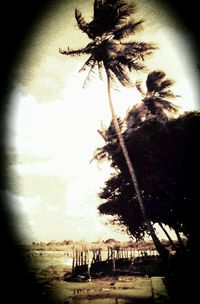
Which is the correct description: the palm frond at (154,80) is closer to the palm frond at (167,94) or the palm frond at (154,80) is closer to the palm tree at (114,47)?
the palm frond at (167,94)

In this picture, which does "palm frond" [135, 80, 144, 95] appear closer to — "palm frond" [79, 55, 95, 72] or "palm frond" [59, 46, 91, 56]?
"palm frond" [79, 55, 95, 72]

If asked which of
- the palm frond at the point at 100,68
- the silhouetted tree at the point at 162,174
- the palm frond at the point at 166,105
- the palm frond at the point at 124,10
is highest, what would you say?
the palm frond at the point at 124,10

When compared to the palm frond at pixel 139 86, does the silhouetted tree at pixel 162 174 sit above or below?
below

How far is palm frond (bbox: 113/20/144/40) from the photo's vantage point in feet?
35.3

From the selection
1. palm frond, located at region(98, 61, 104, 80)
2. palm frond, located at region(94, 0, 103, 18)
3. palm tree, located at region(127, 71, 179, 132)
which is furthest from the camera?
palm tree, located at region(127, 71, 179, 132)

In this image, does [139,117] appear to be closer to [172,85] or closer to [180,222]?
[172,85]

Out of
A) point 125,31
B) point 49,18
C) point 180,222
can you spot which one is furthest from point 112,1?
point 180,222

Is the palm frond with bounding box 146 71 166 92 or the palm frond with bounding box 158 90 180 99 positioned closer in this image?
the palm frond with bounding box 146 71 166 92

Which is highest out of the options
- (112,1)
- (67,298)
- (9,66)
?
(112,1)

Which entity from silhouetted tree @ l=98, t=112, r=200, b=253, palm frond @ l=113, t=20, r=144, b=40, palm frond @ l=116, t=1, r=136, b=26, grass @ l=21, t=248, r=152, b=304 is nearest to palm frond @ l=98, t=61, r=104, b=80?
palm frond @ l=113, t=20, r=144, b=40

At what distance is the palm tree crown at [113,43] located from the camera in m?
10.4

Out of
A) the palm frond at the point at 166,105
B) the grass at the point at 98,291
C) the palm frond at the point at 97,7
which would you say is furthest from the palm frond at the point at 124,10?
the grass at the point at 98,291

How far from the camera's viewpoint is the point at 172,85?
1227 cm

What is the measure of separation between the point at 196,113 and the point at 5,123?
24.0ft
